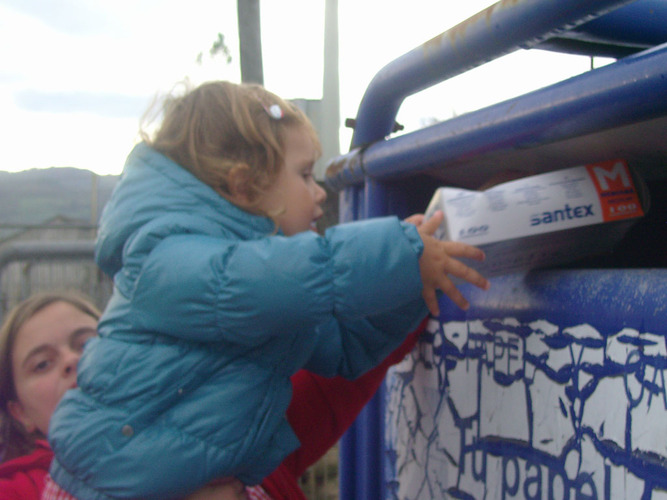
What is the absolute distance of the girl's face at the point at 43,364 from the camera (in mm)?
1612

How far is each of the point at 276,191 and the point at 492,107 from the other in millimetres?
444

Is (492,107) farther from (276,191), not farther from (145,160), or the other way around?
(145,160)

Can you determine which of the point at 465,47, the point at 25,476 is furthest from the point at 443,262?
the point at 25,476

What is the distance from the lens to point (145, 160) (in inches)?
44.5

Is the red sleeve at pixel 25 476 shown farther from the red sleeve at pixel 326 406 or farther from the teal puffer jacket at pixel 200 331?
the red sleeve at pixel 326 406

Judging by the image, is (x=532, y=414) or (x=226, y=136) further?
(x=226, y=136)

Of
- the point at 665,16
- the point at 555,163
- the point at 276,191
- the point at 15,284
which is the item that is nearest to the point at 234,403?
the point at 276,191

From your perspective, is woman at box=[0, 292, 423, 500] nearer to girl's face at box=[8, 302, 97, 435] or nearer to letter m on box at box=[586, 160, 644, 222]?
girl's face at box=[8, 302, 97, 435]

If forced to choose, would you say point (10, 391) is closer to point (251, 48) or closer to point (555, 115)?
point (555, 115)

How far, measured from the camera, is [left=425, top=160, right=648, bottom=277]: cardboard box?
33.7 inches

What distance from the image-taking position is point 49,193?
18.0 feet

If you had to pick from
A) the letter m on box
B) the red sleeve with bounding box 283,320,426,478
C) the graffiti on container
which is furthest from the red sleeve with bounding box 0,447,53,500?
the letter m on box

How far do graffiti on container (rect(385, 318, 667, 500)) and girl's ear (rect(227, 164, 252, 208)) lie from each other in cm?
44

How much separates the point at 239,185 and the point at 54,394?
0.88m
